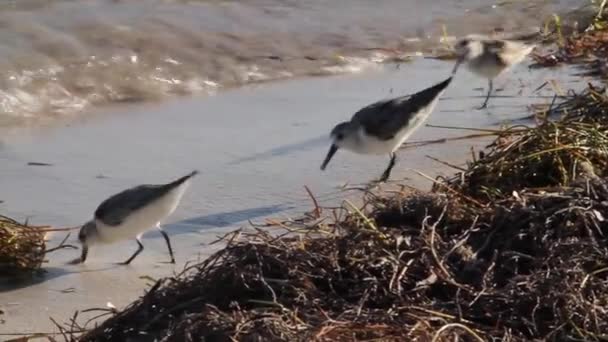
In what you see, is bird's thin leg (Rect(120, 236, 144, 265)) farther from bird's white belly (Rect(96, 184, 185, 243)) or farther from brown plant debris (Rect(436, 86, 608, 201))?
brown plant debris (Rect(436, 86, 608, 201))

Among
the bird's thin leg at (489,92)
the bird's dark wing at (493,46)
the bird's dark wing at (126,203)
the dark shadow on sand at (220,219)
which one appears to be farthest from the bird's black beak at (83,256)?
the bird's dark wing at (493,46)

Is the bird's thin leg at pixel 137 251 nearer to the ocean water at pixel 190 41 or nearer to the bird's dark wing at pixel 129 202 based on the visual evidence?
the bird's dark wing at pixel 129 202

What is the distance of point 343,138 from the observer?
7352 mm

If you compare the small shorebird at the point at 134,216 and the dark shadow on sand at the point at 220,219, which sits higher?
the small shorebird at the point at 134,216

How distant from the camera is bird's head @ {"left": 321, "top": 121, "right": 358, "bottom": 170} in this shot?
736 centimetres

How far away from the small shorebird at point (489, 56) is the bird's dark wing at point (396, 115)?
4.99ft

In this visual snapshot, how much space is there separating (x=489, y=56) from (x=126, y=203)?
3739mm

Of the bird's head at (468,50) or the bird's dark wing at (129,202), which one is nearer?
the bird's dark wing at (129,202)

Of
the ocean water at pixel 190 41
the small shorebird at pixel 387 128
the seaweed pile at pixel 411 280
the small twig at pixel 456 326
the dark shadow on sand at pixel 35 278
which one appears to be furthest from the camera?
the ocean water at pixel 190 41

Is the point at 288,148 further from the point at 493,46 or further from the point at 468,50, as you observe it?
the point at 493,46

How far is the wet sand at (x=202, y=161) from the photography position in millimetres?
5969

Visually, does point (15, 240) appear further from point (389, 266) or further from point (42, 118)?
point (42, 118)

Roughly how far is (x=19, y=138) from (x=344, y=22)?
403 centimetres

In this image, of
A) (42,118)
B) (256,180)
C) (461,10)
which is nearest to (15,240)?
(256,180)
